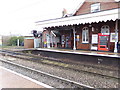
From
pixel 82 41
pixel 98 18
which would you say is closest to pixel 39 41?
pixel 82 41

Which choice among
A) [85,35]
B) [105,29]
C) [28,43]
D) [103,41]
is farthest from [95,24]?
[28,43]

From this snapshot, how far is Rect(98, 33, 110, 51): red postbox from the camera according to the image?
10401mm

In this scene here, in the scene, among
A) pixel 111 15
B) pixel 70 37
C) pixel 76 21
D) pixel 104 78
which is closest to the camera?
pixel 104 78

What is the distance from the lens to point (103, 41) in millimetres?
10477

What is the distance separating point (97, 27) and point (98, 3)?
133 inches

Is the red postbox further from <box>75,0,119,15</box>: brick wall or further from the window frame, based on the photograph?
the window frame

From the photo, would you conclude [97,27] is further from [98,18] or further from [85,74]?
[85,74]

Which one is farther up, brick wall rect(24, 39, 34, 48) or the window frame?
the window frame

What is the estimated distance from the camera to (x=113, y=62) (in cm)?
743

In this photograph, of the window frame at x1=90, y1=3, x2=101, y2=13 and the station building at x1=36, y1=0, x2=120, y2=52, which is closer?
the station building at x1=36, y1=0, x2=120, y2=52

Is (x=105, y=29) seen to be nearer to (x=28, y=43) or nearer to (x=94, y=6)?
(x=94, y=6)

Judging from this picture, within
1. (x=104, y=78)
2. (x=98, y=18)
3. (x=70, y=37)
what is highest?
(x=98, y=18)

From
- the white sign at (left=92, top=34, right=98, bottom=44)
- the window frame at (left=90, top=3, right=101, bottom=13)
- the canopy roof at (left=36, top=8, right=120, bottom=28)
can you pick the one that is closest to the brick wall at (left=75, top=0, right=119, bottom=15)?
the window frame at (left=90, top=3, right=101, bottom=13)

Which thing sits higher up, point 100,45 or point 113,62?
point 100,45
